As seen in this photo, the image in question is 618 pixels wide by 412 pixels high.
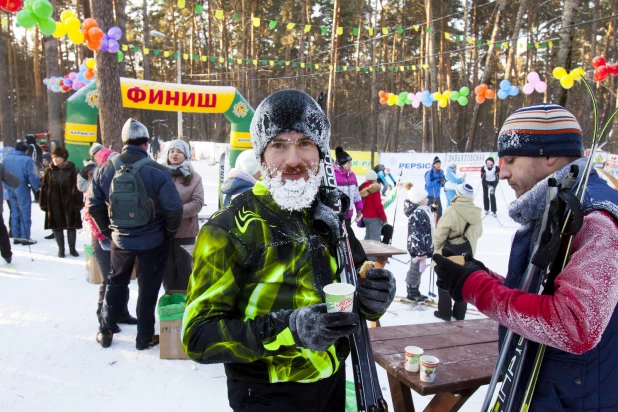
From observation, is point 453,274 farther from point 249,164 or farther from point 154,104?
point 154,104

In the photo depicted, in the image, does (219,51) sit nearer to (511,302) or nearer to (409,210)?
(409,210)

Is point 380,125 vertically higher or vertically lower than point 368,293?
higher

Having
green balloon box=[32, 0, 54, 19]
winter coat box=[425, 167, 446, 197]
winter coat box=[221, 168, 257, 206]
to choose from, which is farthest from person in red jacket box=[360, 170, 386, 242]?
green balloon box=[32, 0, 54, 19]

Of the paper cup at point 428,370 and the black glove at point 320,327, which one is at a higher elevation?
the black glove at point 320,327

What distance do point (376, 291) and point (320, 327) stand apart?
0.33m

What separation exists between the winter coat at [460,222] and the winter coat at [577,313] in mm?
3428

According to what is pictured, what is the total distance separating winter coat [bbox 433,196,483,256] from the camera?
4.98m

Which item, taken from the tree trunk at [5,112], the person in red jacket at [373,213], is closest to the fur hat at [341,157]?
the person in red jacket at [373,213]

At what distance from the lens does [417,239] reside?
5.64 metres

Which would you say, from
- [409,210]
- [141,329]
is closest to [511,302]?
[141,329]

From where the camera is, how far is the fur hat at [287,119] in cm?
157

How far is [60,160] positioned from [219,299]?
680cm

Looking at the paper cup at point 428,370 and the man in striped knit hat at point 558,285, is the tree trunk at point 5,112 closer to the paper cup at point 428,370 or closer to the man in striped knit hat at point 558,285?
the paper cup at point 428,370

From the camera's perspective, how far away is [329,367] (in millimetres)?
Answer: 1592
